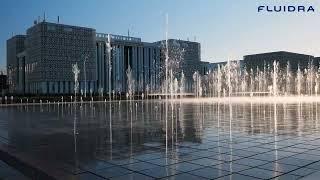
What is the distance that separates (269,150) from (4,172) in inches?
216

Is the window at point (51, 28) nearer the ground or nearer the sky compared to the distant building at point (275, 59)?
nearer the sky

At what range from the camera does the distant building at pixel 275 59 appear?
6265 inches

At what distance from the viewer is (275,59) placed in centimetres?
15925

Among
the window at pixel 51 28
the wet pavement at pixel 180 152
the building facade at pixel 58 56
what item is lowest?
the wet pavement at pixel 180 152

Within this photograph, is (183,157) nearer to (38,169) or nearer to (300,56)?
(38,169)

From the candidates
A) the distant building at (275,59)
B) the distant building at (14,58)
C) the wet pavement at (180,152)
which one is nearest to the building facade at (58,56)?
the distant building at (14,58)

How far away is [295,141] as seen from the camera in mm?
9680

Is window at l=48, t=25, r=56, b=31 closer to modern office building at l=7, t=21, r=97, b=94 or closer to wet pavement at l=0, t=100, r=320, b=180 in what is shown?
modern office building at l=7, t=21, r=97, b=94

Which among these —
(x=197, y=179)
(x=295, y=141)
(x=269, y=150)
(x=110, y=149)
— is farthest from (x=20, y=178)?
(x=295, y=141)

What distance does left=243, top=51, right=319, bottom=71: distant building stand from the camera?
159 meters

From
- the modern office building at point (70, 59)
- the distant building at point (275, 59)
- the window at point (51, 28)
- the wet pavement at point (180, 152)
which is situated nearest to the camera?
the wet pavement at point (180, 152)

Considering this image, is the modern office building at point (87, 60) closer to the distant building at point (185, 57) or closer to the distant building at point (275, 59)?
the distant building at point (185, 57)

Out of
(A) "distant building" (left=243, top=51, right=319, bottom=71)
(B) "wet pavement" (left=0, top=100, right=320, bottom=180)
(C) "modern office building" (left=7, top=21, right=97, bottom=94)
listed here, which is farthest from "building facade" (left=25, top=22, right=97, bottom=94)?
(B) "wet pavement" (left=0, top=100, right=320, bottom=180)

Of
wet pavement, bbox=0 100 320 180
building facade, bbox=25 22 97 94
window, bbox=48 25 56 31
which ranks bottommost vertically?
wet pavement, bbox=0 100 320 180
